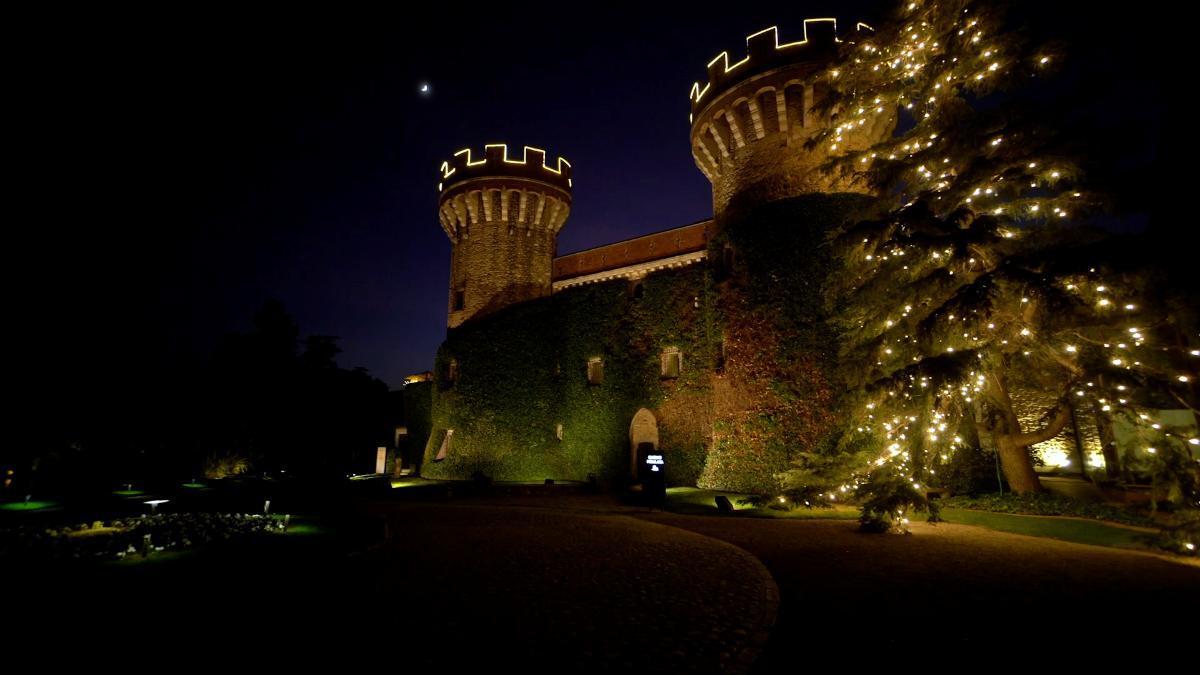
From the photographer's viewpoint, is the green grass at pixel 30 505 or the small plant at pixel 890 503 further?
the green grass at pixel 30 505

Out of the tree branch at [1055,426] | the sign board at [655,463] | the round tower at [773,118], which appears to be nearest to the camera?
the tree branch at [1055,426]

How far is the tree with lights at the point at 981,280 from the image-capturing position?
24.1ft

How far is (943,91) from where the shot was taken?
10078 mm

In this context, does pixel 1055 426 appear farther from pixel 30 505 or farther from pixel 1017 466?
pixel 30 505

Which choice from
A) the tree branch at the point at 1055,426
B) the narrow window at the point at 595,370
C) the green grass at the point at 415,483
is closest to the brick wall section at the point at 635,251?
the narrow window at the point at 595,370

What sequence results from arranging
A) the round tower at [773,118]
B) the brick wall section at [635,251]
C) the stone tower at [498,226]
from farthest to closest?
the stone tower at [498,226], the brick wall section at [635,251], the round tower at [773,118]

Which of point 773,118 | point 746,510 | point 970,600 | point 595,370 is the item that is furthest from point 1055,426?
point 595,370

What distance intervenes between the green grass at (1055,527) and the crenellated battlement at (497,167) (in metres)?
22.8

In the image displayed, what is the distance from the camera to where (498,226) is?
2648 cm

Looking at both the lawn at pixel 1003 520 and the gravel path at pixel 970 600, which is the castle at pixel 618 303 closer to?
the lawn at pixel 1003 520

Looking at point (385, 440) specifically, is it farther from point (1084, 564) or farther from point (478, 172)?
point (1084, 564)

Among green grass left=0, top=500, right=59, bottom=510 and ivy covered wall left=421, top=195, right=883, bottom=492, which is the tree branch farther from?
green grass left=0, top=500, right=59, bottom=510

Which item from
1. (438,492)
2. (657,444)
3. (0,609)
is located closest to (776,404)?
(657,444)

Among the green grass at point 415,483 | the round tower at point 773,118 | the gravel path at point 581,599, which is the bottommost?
the green grass at point 415,483
